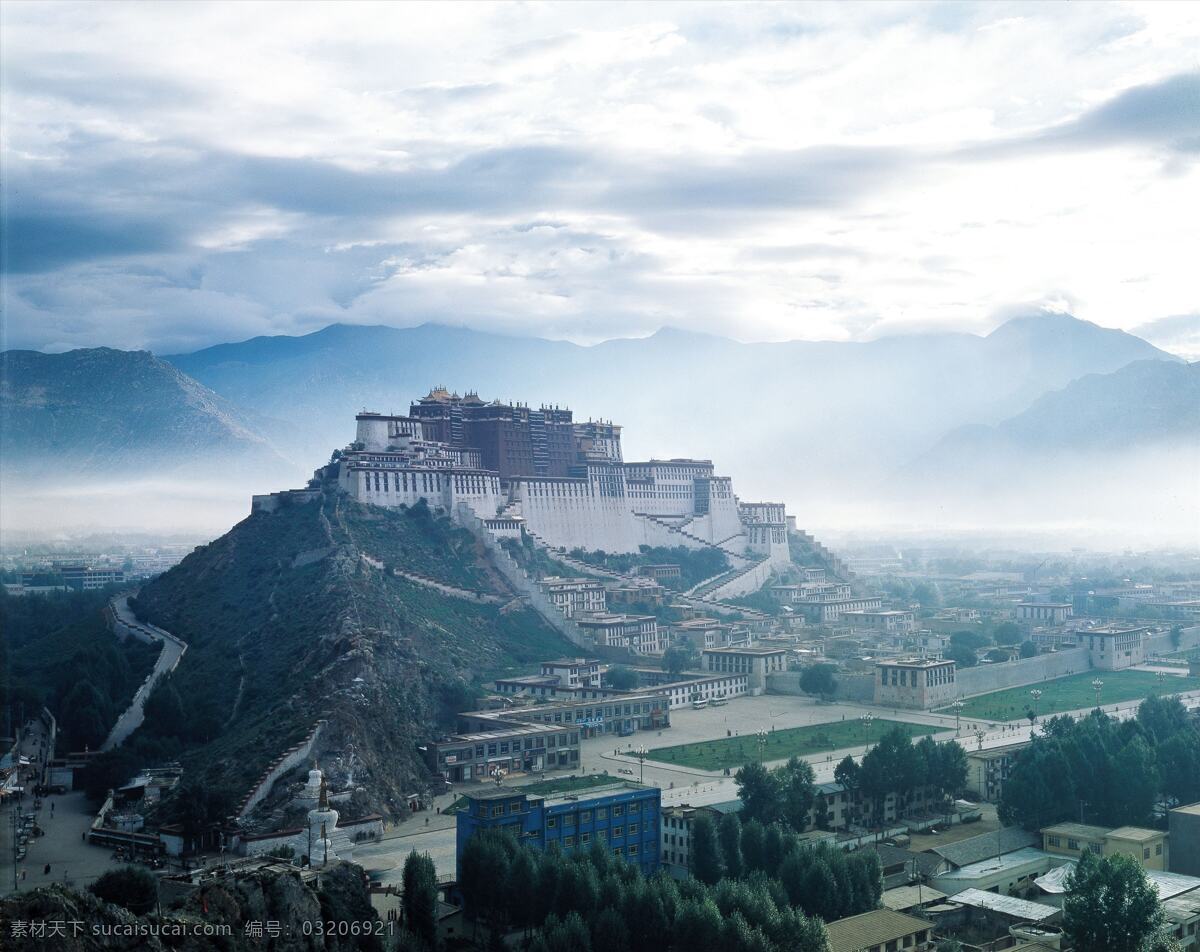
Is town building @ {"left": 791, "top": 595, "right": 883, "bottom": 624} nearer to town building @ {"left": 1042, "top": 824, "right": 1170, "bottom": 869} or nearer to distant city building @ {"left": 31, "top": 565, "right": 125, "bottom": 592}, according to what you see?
distant city building @ {"left": 31, "top": 565, "right": 125, "bottom": 592}

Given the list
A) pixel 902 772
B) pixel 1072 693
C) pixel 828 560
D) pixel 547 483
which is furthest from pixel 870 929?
pixel 828 560

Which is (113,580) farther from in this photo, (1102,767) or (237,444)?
(1102,767)

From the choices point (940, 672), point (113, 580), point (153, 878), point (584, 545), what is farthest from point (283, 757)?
point (113, 580)

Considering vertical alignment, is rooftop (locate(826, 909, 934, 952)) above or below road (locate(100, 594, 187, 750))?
below

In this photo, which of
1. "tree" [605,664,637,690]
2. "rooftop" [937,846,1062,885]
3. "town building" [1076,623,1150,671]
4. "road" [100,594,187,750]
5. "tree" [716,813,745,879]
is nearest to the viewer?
"tree" [716,813,745,879]

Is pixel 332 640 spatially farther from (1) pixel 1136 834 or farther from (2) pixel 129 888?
(1) pixel 1136 834

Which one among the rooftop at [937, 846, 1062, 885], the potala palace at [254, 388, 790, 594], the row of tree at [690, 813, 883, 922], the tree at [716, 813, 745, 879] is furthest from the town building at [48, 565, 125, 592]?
the rooftop at [937, 846, 1062, 885]

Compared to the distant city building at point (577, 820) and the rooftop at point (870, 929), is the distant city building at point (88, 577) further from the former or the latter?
the rooftop at point (870, 929)

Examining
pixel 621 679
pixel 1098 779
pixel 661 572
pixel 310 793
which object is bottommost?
pixel 1098 779
